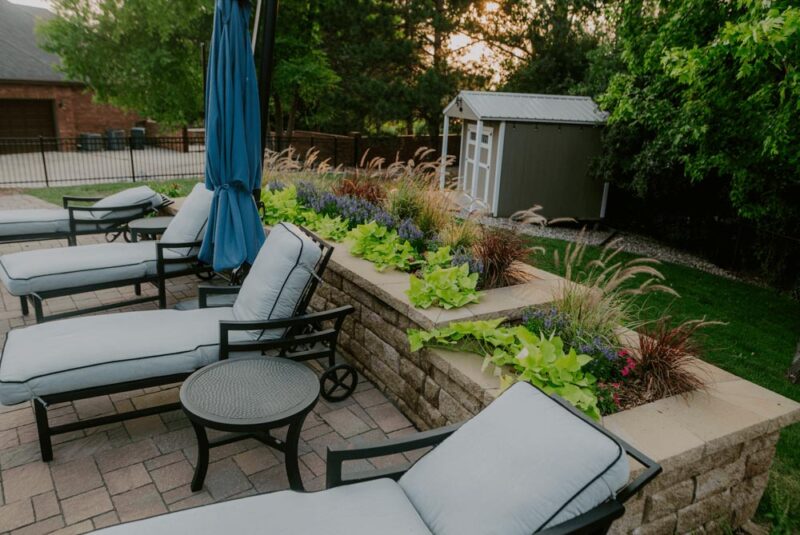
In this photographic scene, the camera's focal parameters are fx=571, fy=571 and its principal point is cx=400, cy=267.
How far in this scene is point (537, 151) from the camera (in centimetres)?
1378

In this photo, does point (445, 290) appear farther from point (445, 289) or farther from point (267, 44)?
point (267, 44)

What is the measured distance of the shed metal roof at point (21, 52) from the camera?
922 inches

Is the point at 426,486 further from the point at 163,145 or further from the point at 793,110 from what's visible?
the point at 163,145

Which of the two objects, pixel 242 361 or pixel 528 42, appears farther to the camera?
pixel 528 42

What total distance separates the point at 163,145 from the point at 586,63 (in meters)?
16.0

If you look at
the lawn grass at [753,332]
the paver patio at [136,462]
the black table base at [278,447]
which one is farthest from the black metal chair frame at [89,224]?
the lawn grass at [753,332]

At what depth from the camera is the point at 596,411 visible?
2.85m

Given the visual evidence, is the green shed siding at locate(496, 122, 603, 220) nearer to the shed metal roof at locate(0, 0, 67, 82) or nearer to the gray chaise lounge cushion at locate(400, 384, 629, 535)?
the gray chaise lounge cushion at locate(400, 384, 629, 535)

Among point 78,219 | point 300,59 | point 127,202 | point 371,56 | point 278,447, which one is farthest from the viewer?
point 371,56

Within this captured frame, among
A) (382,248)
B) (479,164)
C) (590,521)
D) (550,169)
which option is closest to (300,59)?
(479,164)

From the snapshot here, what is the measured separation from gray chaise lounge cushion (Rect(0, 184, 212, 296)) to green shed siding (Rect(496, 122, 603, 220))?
9324 mm

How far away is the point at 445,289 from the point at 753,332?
5334 millimetres

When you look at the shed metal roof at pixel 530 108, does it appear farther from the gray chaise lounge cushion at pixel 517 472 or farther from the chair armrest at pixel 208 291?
the gray chaise lounge cushion at pixel 517 472

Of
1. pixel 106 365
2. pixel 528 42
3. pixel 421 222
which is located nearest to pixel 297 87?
pixel 528 42
